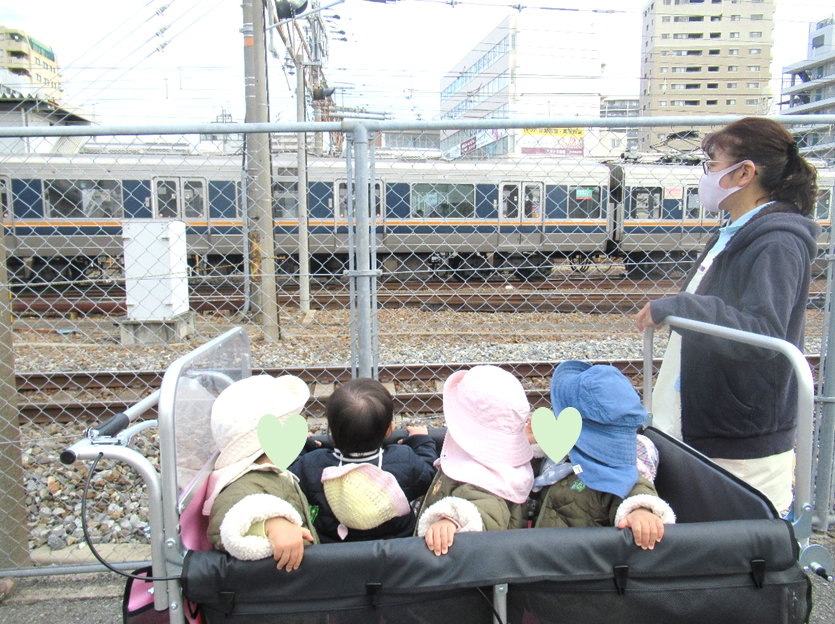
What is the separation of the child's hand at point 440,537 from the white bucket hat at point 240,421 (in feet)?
1.84

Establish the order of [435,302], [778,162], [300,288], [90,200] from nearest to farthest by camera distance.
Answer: [778,162]
[300,288]
[435,302]
[90,200]

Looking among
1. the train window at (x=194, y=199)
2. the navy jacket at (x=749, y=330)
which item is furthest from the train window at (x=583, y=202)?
the navy jacket at (x=749, y=330)

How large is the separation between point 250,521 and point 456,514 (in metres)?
0.53

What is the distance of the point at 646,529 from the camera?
1.39 metres

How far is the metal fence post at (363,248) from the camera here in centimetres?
237

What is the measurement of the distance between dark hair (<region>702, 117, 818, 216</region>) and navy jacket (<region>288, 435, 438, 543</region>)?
1456mm

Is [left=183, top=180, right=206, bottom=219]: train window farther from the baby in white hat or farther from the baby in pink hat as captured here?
the baby in pink hat

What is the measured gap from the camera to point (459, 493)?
1.60m

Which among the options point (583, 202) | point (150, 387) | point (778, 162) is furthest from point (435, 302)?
point (778, 162)

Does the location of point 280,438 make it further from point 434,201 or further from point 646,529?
point 434,201

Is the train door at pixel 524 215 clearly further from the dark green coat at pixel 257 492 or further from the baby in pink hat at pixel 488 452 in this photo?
the dark green coat at pixel 257 492

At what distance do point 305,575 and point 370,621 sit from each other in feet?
0.64

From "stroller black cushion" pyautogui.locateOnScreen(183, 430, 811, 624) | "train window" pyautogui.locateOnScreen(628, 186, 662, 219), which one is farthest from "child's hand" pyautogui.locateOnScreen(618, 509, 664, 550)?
"train window" pyautogui.locateOnScreen(628, 186, 662, 219)

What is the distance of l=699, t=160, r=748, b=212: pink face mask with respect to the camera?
1927 mm
